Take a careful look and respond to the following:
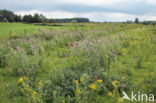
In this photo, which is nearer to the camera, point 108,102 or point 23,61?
point 108,102

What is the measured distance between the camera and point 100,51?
461 centimetres

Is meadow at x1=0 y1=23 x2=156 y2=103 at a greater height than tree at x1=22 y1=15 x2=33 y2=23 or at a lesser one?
lesser

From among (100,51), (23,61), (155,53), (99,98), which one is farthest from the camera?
(155,53)

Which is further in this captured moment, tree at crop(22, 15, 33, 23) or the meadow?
tree at crop(22, 15, 33, 23)

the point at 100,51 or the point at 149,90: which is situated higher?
the point at 100,51

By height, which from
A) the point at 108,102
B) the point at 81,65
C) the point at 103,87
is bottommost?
the point at 108,102

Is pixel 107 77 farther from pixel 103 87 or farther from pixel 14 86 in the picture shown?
pixel 14 86

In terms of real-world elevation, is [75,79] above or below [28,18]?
below

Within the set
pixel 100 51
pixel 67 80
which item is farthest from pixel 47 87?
pixel 100 51

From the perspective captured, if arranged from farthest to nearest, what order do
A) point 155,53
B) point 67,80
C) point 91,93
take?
point 155,53 < point 67,80 < point 91,93

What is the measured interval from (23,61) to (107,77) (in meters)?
2.43

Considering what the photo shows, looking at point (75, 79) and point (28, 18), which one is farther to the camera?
point (28, 18)

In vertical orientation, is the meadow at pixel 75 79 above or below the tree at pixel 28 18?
below

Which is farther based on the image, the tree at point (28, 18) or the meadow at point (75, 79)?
the tree at point (28, 18)
